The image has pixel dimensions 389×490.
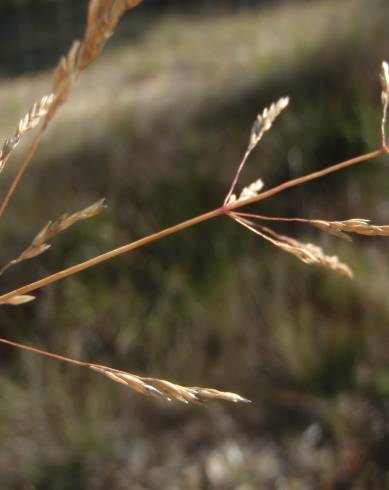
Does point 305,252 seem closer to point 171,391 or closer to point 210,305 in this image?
point 171,391

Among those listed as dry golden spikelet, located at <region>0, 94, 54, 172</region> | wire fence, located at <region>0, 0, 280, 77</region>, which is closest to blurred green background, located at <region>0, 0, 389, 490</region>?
dry golden spikelet, located at <region>0, 94, 54, 172</region>

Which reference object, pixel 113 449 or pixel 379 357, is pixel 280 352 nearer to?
pixel 379 357

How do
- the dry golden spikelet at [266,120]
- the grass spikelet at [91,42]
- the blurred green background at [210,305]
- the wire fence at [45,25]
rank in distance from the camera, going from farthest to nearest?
the wire fence at [45,25] → the blurred green background at [210,305] → the dry golden spikelet at [266,120] → the grass spikelet at [91,42]

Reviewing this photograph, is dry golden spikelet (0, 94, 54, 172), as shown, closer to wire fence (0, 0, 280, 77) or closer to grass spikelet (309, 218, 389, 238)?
grass spikelet (309, 218, 389, 238)

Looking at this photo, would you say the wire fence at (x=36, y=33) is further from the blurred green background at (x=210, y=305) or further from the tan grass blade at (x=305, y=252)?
the tan grass blade at (x=305, y=252)

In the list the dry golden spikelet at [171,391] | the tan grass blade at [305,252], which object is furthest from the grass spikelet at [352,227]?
the dry golden spikelet at [171,391]

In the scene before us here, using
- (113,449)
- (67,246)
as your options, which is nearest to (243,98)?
(67,246)

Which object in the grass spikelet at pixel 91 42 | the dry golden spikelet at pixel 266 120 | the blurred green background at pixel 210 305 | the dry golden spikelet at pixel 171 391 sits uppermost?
the grass spikelet at pixel 91 42

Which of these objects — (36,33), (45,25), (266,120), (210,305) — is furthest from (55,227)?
(45,25)

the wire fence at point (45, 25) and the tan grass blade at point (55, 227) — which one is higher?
the tan grass blade at point (55, 227)
